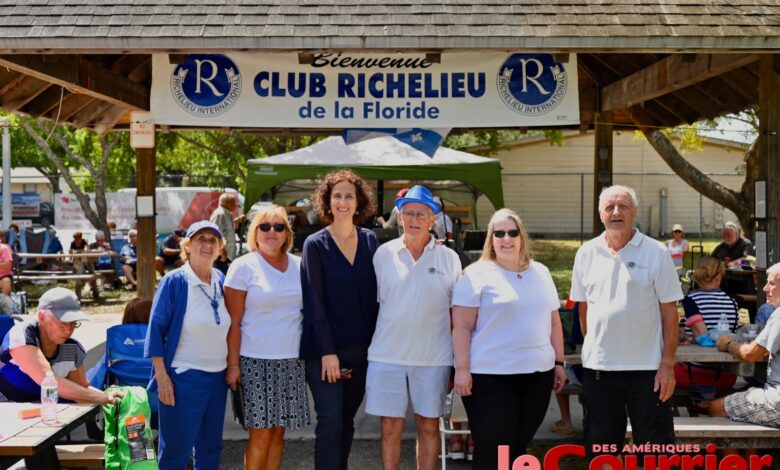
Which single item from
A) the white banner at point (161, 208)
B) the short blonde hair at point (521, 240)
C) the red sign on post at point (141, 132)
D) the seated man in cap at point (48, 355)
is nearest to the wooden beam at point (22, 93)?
the red sign on post at point (141, 132)

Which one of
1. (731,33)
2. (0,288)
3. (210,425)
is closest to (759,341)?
(731,33)

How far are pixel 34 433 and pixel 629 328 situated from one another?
2998 mm

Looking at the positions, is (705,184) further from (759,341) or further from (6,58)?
(6,58)

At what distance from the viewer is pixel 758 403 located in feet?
15.6

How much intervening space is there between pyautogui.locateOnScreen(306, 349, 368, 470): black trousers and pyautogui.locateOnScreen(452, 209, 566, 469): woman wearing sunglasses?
0.57 meters

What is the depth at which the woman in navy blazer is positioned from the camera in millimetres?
4246

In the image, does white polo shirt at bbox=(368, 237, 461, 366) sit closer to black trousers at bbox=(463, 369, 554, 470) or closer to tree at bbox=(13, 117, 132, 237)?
black trousers at bbox=(463, 369, 554, 470)

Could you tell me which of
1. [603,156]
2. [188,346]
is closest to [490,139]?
[603,156]

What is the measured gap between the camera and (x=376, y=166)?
1116cm

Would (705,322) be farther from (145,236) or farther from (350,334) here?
(145,236)

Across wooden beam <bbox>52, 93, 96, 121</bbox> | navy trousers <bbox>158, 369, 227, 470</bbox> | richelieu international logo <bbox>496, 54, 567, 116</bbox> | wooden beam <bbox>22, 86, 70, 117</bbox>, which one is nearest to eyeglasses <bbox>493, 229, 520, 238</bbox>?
navy trousers <bbox>158, 369, 227, 470</bbox>

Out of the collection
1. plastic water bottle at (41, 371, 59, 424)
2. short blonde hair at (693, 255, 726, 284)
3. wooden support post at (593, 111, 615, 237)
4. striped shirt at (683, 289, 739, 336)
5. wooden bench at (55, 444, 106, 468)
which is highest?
wooden support post at (593, 111, 615, 237)

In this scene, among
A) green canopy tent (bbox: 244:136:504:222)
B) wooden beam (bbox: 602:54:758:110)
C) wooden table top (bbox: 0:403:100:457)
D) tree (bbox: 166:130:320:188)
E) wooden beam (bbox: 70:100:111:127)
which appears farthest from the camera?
tree (bbox: 166:130:320:188)

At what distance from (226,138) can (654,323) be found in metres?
20.4
